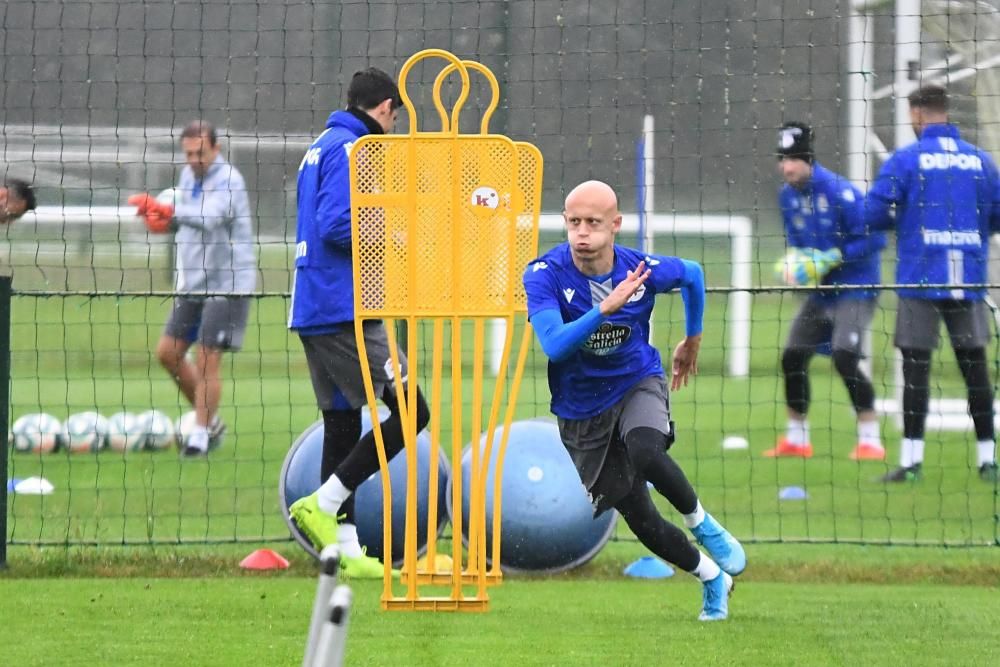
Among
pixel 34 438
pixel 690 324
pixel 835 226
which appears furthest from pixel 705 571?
pixel 34 438

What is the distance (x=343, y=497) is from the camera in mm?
7086

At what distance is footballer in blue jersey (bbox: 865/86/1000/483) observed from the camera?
9609 millimetres

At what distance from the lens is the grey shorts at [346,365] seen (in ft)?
23.5

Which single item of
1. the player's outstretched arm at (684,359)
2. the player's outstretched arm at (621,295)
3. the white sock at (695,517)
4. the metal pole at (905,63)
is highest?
the metal pole at (905,63)

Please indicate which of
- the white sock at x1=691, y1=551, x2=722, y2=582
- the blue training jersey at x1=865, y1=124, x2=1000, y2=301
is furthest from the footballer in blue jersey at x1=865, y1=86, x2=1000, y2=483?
the white sock at x1=691, y1=551, x2=722, y2=582

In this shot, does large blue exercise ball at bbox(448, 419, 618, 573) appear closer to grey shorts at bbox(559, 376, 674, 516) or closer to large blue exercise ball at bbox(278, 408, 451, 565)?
large blue exercise ball at bbox(278, 408, 451, 565)

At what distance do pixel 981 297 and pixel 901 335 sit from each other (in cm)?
64

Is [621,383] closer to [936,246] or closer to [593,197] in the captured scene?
[593,197]

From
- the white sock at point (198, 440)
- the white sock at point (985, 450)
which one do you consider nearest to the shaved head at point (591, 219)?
the white sock at point (985, 450)

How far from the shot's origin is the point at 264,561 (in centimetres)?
759

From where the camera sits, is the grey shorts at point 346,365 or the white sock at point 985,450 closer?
the grey shorts at point 346,365

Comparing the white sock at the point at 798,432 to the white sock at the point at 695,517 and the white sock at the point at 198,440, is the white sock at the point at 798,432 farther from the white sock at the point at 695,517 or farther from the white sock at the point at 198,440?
the white sock at the point at 695,517

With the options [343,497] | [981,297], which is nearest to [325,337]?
[343,497]

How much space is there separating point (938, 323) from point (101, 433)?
549 centimetres
